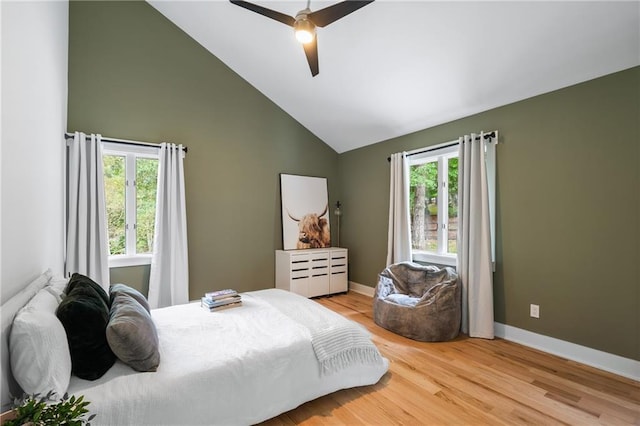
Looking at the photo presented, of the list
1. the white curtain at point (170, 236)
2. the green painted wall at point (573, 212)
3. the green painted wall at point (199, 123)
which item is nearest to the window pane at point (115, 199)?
the green painted wall at point (199, 123)

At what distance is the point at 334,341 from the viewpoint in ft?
6.67

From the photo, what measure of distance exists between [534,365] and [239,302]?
258 cm

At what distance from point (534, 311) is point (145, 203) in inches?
176

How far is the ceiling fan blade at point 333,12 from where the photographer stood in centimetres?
196

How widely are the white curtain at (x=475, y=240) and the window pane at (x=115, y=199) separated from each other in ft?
13.1

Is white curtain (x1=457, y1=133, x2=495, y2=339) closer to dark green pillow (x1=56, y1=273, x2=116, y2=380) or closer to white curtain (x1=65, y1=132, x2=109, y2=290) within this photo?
dark green pillow (x1=56, y1=273, x2=116, y2=380)

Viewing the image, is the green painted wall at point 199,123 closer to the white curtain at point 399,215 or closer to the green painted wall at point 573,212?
the white curtain at point 399,215

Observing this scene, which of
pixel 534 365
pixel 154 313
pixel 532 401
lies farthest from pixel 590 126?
pixel 154 313

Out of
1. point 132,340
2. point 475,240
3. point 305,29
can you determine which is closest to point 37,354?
point 132,340

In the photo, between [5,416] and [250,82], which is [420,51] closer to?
[250,82]

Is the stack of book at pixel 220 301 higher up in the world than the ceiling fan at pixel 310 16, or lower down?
lower down

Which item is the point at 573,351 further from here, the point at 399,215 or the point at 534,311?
the point at 399,215

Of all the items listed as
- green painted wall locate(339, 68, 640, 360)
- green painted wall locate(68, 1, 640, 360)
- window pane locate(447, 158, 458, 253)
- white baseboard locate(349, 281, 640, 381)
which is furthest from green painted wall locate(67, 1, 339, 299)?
white baseboard locate(349, 281, 640, 381)

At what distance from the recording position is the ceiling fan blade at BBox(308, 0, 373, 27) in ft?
6.42
